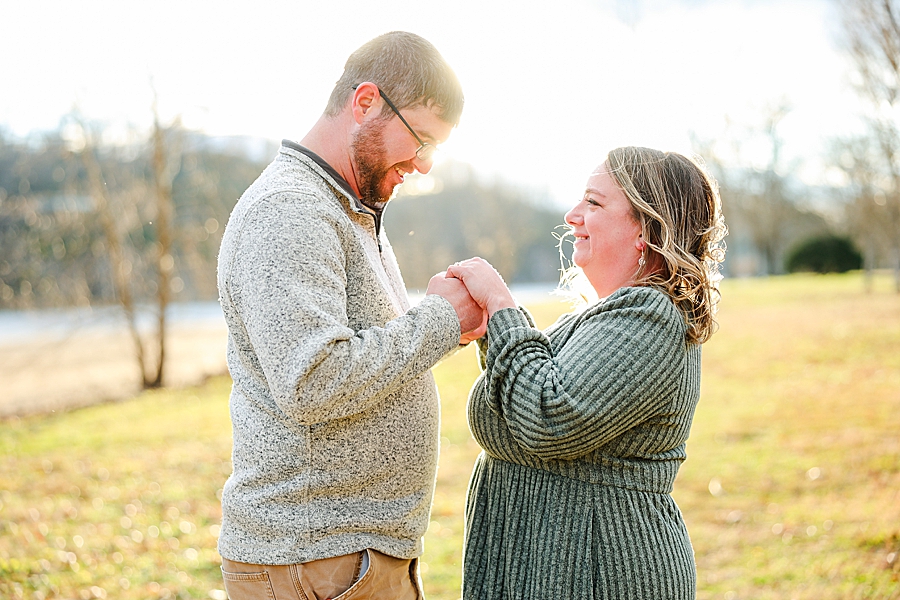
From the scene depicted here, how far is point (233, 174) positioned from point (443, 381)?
645cm

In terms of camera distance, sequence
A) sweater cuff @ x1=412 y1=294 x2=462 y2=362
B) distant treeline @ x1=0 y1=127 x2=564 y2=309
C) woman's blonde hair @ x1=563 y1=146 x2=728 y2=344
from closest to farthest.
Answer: sweater cuff @ x1=412 y1=294 x2=462 y2=362, woman's blonde hair @ x1=563 y1=146 x2=728 y2=344, distant treeline @ x1=0 y1=127 x2=564 y2=309

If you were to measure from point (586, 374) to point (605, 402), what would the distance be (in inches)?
3.1

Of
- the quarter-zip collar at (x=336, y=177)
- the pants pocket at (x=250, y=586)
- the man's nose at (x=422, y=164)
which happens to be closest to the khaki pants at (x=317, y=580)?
the pants pocket at (x=250, y=586)

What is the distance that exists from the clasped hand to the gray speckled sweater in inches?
3.6

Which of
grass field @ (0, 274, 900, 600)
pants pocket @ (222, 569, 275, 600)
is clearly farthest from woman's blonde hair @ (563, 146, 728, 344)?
grass field @ (0, 274, 900, 600)

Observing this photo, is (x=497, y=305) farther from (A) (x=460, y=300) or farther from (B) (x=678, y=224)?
(B) (x=678, y=224)

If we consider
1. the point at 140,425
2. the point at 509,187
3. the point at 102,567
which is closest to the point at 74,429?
A: the point at 140,425

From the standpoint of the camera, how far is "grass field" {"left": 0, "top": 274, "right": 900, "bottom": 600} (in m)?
4.57

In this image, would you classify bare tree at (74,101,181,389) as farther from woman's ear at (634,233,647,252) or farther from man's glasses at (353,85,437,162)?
woman's ear at (634,233,647,252)

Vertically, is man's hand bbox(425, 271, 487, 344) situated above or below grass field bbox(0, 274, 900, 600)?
above

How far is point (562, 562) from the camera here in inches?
76.1

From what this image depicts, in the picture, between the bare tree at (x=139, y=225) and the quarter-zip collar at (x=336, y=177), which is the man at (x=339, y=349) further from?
the bare tree at (x=139, y=225)

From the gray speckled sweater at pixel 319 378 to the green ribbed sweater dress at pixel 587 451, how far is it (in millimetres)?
200

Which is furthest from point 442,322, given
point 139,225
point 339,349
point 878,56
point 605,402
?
point 139,225
